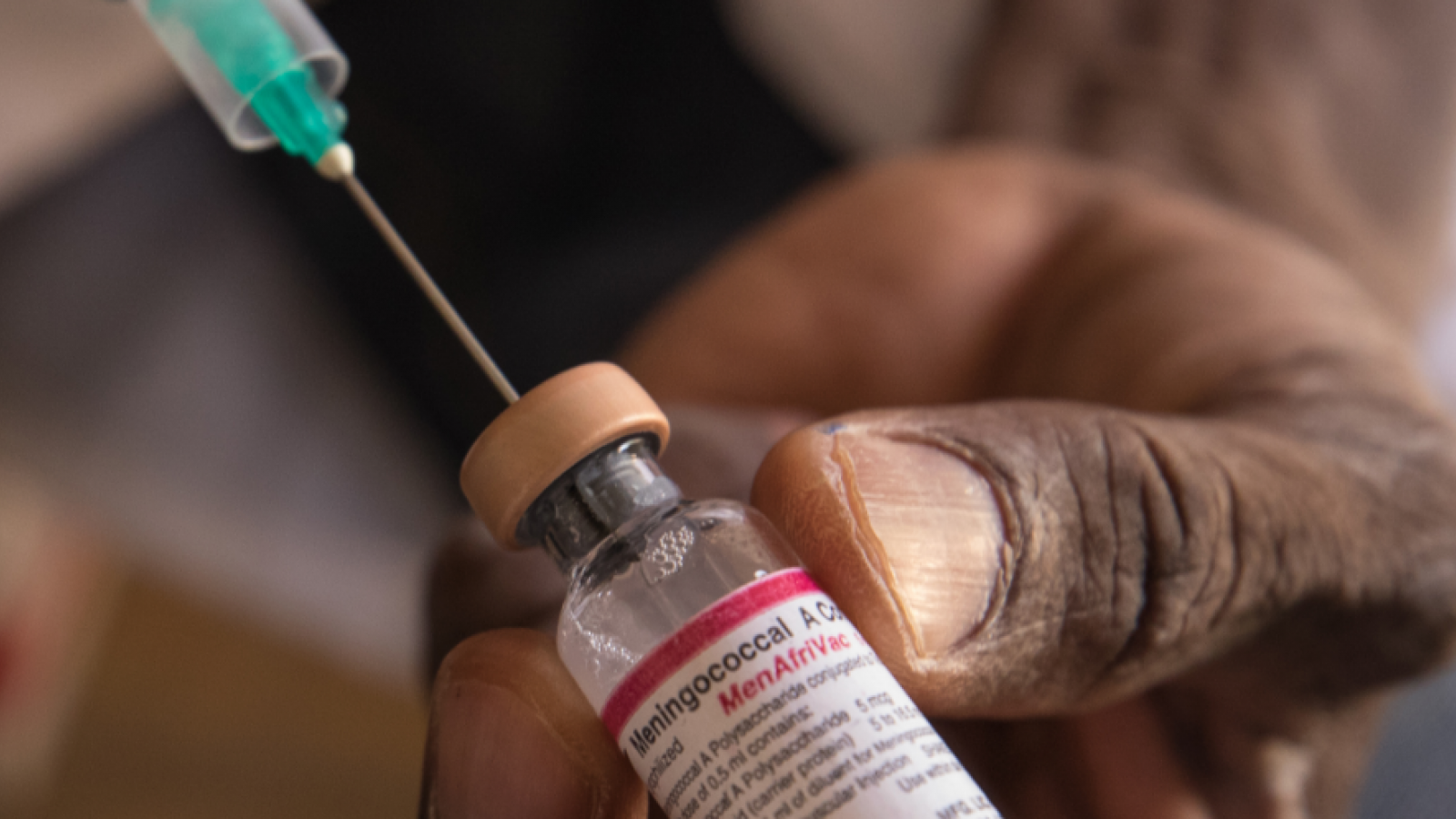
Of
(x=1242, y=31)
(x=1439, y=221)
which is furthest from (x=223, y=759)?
(x=1439, y=221)

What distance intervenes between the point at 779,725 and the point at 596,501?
16 centimetres

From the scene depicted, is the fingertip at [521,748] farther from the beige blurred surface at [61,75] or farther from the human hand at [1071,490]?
the beige blurred surface at [61,75]

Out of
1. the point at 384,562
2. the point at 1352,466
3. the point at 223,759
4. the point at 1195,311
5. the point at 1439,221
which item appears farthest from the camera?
the point at 223,759

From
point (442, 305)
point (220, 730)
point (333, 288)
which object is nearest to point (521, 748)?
point (442, 305)

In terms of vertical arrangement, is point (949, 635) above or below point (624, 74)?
below

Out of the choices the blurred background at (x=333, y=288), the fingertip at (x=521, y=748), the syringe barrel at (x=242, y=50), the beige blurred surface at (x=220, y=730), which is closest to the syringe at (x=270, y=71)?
the syringe barrel at (x=242, y=50)

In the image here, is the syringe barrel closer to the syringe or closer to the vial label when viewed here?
the syringe

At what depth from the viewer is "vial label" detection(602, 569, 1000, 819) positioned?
0.44 meters

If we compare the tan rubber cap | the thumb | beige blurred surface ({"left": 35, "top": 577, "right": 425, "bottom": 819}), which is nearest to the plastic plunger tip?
the tan rubber cap

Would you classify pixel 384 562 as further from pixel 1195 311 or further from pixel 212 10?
pixel 1195 311

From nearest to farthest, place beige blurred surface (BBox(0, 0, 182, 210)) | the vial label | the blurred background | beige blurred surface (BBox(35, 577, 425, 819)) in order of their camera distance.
Result: the vial label, beige blurred surface (BBox(0, 0, 182, 210)), the blurred background, beige blurred surface (BBox(35, 577, 425, 819))

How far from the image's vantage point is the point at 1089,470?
1.91 ft

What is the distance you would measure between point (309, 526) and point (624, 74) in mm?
875

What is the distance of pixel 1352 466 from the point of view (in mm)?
689
